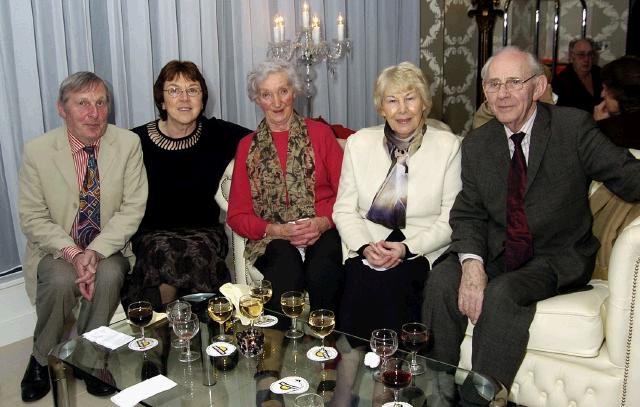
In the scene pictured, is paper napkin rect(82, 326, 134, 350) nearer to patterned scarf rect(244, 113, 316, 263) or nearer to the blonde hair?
patterned scarf rect(244, 113, 316, 263)

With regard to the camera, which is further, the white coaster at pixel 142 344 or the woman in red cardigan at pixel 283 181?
the woman in red cardigan at pixel 283 181

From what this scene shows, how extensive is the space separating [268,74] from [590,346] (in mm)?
1641

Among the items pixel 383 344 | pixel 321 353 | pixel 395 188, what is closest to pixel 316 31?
pixel 395 188

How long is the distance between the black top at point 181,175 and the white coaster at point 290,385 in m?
1.28

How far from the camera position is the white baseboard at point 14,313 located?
2.96 m

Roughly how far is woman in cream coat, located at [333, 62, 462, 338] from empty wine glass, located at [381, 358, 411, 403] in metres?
0.74

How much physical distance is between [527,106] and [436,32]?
3242mm

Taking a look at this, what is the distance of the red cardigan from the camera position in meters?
2.81

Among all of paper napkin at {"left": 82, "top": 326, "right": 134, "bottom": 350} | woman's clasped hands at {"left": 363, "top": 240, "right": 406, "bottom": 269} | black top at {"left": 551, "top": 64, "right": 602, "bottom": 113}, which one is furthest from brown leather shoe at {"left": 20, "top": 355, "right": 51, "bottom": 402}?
black top at {"left": 551, "top": 64, "right": 602, "bottom": 113}

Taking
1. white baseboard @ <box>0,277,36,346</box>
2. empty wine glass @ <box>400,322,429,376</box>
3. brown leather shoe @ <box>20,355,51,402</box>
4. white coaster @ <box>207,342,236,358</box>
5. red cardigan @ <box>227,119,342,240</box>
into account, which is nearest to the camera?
empty wine glass @ <box>400,322,429,376</box>

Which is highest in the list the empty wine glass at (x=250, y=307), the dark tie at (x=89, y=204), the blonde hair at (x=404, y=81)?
the blonde hair at (x=404, y=81)

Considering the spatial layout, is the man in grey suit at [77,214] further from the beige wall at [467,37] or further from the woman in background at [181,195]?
the beige wall at [467,37]

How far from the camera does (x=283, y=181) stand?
9.12 feet

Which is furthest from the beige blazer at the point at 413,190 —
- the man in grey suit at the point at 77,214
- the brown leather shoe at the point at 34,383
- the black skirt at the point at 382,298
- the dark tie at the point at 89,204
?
the brown leather shoe at the point at 34,383
